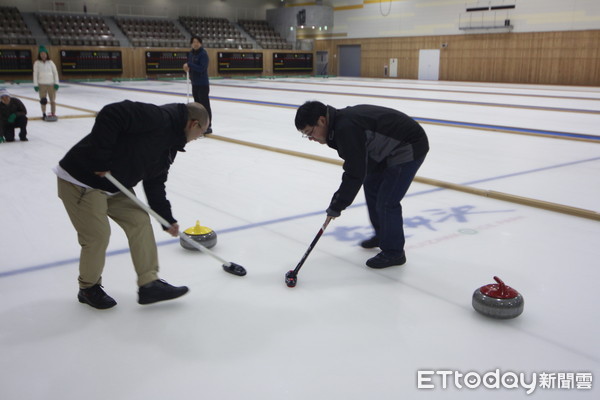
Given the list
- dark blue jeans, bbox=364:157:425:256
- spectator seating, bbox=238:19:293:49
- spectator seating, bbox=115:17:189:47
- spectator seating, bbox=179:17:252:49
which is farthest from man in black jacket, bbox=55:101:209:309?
spectator seating, bbox=238:19:293:49

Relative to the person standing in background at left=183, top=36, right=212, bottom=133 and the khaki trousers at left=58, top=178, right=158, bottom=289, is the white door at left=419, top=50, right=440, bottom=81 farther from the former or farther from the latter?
the khaki trousers at left=58, top=178, right=158, bottom=289

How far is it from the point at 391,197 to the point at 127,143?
69.7 inches

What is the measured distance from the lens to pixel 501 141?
9.17m

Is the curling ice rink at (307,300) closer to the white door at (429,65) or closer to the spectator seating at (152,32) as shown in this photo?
the white door at (429,65)

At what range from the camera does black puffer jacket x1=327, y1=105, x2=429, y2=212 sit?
3.33 m

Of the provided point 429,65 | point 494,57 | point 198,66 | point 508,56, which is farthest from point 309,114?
point 429,65

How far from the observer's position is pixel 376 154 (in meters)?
3.61

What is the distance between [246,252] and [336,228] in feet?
3.19

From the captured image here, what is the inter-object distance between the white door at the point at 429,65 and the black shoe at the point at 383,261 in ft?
92.7

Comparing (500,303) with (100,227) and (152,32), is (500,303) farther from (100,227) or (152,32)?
(152,32)

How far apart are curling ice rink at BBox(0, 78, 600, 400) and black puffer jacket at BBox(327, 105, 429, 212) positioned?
735 millimetres

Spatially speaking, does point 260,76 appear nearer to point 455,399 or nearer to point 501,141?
point 501,141

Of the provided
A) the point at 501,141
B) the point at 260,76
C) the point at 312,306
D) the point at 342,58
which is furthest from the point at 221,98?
the point at 342,58

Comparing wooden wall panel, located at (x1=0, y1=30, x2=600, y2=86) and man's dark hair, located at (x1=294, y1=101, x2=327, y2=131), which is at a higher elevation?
wooden wall panel, located at (x1=0, y1=30, x2=600, y2=86)
